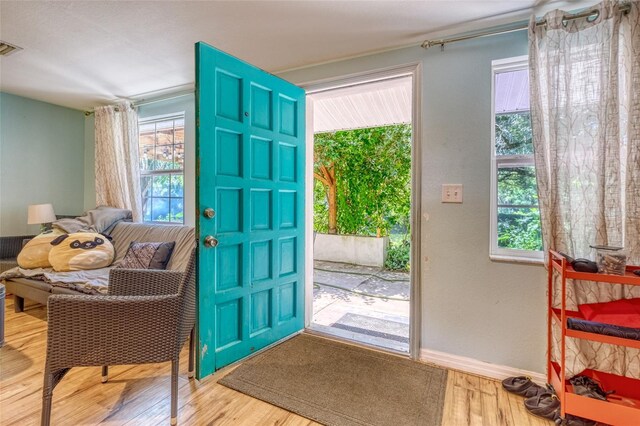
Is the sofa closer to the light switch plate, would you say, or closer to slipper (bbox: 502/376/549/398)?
the light switch plate

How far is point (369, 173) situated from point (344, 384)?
402cm

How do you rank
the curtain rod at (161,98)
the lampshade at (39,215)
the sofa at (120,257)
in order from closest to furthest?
the sofa at (120,257), the curtain rod at (161,98), the lampshade at (39,215)

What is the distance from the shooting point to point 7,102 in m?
3.40

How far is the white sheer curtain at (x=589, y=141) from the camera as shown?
1559 mm

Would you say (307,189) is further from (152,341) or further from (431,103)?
(152,341)

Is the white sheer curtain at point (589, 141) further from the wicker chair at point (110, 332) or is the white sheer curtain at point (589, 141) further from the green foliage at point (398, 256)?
the green foliage at point (398, 256)

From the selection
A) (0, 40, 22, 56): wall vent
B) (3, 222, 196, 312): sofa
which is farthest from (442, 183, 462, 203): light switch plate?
(0, 40, 22, 56): wall vent

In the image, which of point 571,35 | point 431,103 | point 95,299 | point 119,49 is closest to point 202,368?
point 95,299

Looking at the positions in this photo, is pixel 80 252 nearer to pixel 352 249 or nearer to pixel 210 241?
pixel 210 241

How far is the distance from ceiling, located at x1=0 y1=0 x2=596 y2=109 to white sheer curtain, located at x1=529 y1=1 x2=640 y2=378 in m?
0.26

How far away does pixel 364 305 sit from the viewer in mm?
3383

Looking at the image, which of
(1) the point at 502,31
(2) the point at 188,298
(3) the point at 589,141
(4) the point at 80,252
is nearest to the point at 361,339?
(2) the point at 188,298

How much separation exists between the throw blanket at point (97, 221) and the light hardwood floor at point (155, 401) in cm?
142

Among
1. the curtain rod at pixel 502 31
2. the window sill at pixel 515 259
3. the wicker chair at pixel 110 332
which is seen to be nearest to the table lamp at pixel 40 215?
the wicker chair at pixel 110 332
